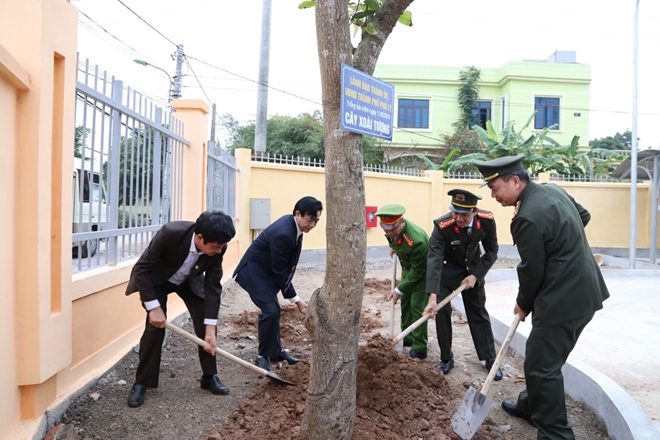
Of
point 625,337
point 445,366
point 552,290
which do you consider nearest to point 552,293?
point 552,290

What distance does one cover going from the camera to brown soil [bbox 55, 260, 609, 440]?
10.0 ft

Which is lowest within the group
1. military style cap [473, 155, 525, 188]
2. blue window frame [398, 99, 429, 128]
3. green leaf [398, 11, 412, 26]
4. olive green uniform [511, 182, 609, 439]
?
olive green uniform [511, 182, 609, 439]

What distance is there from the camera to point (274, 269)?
4.17 meters

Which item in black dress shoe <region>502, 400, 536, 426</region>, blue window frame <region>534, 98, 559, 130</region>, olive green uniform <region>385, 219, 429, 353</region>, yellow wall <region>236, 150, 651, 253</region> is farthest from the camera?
blue window frame <region>534, 98, 559, 130</region>

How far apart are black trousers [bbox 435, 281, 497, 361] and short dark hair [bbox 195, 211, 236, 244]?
2190 millimetres

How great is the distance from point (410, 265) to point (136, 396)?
2702 mm

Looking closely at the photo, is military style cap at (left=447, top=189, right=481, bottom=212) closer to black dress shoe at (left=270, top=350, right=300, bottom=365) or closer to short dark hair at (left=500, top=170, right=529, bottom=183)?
short dark hair at (left=500, top=170, right=529, bottom=183)

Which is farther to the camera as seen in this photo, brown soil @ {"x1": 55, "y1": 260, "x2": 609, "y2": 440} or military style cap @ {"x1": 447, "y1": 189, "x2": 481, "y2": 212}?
military style cap @ {"x1": 447, "y1": 189, "x2": 481, "y2": 212}

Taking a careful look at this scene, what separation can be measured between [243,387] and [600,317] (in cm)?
494

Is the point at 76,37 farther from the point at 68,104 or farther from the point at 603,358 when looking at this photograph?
the point at 603,358

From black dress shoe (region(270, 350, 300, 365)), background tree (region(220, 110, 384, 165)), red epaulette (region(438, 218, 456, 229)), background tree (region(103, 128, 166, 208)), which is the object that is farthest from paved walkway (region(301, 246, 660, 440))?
background tree (region(220, 110, 384, 165))

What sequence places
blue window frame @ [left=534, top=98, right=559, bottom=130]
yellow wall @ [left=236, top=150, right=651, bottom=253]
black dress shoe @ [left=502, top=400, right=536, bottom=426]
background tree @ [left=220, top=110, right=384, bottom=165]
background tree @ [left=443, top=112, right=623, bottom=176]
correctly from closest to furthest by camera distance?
black dress shoe @ [left=502, top=400, right=536, bottom=426] → yellow wall @ [left=236, top=150, right=651, bottom=253] → background tree @ [left=443, top=112, right=623, bottom=176] → background tree @ [left=220, top=110, right=384, bottom=165] → blue window frame @ [left=534, top=98, right=559, bottom=130]

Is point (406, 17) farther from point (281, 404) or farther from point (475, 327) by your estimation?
point (475, 327)

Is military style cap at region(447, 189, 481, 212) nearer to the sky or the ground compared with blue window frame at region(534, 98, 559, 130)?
nearer to the ground
